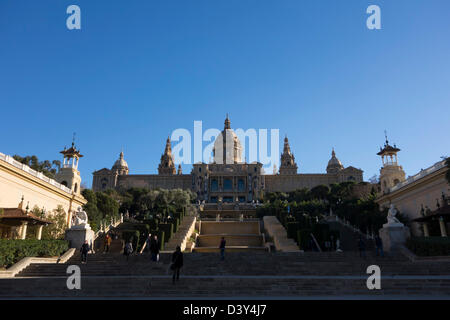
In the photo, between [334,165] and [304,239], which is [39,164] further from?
[334,165]

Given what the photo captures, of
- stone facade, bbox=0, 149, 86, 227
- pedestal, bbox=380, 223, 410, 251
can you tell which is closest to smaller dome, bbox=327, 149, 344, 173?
stone facade, bbox=0, 149, 86, 227

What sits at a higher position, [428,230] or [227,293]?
[428,230]

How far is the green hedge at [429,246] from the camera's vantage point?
17375 millimetres

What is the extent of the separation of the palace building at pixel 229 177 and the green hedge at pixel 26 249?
72844 mm

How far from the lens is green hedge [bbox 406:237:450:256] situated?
17.4 m

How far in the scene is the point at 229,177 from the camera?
325ft

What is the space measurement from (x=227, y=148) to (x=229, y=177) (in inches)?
496

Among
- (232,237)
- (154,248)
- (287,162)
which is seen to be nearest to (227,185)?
(287,162)

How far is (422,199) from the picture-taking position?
31016mm

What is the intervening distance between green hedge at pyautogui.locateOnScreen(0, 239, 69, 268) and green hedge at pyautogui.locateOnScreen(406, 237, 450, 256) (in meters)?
19.4

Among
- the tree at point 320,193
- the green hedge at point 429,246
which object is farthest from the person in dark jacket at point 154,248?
the tree at point 320,193
